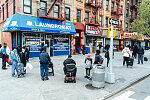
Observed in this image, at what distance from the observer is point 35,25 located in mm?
14000

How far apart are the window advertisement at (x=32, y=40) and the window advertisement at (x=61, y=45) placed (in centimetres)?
243

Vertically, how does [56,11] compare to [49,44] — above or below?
above

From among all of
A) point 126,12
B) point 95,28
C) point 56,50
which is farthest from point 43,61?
point 126,12

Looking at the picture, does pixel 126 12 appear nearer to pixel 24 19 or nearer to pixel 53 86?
pixel 24 19

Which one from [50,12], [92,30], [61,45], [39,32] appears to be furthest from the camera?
[92,30]

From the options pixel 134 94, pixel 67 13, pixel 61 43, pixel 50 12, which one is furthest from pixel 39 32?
pixel 134 94

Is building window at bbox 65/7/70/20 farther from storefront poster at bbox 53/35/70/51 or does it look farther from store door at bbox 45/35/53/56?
store door at bbox 45/35/53/56

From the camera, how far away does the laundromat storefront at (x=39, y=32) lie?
42.7 ft

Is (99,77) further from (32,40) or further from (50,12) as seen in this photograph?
(50,12)

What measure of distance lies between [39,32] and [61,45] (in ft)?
12.2

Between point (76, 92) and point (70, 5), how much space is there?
15.3 meters

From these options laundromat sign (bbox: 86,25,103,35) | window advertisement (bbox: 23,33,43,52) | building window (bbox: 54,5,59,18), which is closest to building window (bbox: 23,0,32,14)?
window advertisement (bbox: 23,33,43,52)

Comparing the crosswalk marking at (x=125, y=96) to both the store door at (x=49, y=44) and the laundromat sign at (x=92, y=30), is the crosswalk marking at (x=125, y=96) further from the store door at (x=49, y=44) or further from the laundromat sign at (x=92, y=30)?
the laundromat sign at (x=92, y=30)

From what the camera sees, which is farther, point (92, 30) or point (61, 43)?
point (92, 30)
